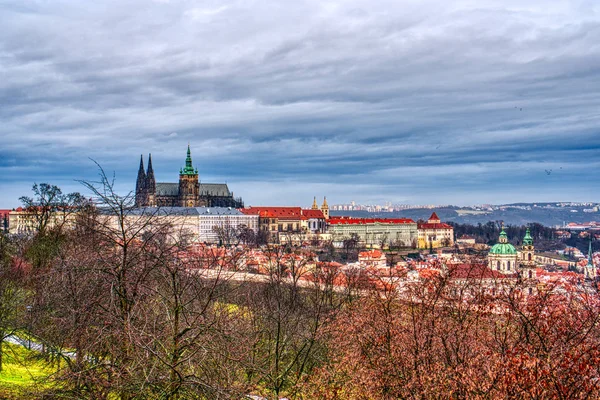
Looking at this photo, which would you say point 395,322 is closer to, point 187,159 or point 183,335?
point 183,335

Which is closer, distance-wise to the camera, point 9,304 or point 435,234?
point 9,304

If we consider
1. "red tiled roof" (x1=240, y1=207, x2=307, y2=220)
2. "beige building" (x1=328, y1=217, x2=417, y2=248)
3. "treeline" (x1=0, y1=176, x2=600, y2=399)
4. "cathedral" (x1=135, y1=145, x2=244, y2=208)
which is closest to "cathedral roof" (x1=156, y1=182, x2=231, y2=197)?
"cathedral" (x1=135, y1=145, x2=244, y2=208)

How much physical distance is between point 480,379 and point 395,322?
5826mm

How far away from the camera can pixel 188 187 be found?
493ft

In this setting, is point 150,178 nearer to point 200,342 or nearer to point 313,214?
point 313,214

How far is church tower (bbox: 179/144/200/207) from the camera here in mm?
150000

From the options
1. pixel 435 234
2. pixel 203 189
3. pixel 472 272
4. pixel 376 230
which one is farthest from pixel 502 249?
pixel 203 189

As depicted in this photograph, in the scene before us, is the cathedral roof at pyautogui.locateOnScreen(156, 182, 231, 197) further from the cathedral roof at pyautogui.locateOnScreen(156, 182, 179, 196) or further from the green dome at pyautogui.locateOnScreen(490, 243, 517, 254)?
the green dome at pyautogui.locateOnScreen(490, 243, 517, 254)

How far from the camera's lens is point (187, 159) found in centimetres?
15212

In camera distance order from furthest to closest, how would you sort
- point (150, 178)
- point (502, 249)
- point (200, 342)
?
1. point (150, 178)
2. point (502, 249)
3. point (200, 342)

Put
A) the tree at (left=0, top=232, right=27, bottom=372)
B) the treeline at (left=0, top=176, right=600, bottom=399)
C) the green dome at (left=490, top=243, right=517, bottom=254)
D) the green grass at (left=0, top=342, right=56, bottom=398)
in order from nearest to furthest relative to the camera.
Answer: the treeline at (left=0, top=176, right=600, bottom=399)
the green grass at (left=0, top=342, right=56, bottom=398)
the tree at (left=0, top=232, right=27, bottom=372)
the green dome at (left=490, top=243, right=517, bottom=254)

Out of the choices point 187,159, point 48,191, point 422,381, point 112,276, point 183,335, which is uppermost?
point 187,159

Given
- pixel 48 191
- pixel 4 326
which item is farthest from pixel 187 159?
pixel 4 326

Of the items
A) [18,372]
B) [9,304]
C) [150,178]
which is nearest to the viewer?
[9,304]
